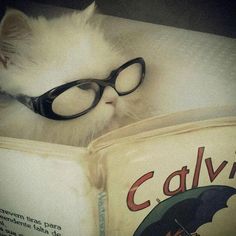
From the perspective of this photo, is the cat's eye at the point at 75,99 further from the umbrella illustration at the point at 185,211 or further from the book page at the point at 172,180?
the umbrella illustration at the point at 185,211

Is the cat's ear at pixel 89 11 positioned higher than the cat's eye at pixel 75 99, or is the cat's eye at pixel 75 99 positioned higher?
the cat's ear at pixel 89 11

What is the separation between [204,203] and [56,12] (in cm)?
58

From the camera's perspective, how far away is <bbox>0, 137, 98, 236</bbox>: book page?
683mm

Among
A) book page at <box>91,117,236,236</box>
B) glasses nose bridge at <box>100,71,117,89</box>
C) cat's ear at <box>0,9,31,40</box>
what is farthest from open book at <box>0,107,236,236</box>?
cat's ear at <box>0,9,31,40</box>

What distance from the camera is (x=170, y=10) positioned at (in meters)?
0.58

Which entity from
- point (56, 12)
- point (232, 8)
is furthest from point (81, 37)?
point (232, 8)

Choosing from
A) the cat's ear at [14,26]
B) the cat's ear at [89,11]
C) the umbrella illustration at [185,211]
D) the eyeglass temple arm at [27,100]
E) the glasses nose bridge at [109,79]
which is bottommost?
the umbrella illustration at [185,211]

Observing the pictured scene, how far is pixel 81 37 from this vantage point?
1.97ft

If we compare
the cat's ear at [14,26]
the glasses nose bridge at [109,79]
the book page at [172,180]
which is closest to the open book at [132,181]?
the book page at [172,180]

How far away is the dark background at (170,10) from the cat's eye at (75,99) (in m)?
0.16

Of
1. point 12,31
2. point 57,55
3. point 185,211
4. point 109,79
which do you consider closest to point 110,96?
point 109,79

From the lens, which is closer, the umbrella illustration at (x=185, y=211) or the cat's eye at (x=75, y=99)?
the cat's eye at (x=75, y=99)

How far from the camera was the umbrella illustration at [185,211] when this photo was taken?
0.74 m

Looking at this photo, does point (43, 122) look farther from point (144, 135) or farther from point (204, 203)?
point (204, 203)
